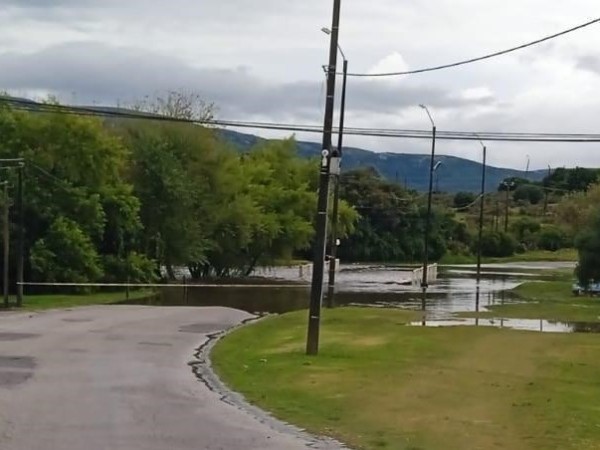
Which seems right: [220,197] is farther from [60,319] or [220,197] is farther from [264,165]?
[60,319]

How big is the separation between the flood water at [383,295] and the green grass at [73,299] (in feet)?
5.06

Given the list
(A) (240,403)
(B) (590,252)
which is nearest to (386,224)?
(B) (590,252)

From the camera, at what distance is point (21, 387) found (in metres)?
18.7

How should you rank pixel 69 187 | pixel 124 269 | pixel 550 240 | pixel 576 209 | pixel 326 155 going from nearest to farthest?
pixel 326 155, pixel 69 187, pixel 124 269, pixel 576 209, pixel 550 240

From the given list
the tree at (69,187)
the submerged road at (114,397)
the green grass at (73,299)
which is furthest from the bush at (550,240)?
the submerged road at (114,397)

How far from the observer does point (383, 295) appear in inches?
2398

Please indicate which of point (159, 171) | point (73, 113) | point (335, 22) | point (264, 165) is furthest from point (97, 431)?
point (264, 165)

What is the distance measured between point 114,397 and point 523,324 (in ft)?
78.4

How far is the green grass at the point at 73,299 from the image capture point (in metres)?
48.5

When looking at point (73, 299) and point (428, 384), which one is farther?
point (73, 299)

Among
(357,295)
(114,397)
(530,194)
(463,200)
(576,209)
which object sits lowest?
(357,295)

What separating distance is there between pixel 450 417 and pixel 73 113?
4752 centimetres

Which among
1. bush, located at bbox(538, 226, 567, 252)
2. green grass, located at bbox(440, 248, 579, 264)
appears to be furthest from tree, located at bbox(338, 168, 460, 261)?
bush, located at bbox(538, 226, 567, 252)

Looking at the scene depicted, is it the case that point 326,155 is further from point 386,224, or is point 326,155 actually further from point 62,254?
point 386,224
